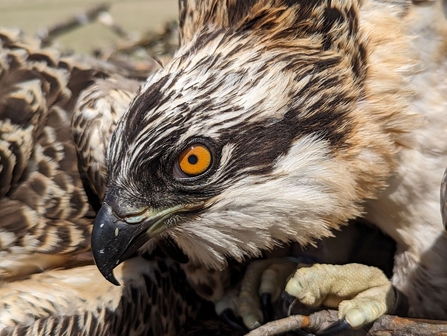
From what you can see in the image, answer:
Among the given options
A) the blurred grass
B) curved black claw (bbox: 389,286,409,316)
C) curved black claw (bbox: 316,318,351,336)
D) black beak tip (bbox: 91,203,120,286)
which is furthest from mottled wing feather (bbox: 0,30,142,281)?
the blurred grass

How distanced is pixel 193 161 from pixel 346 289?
88 centimetres

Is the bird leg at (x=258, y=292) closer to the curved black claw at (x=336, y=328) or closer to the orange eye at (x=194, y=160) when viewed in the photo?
the curved black claw at (x=336, y=328)

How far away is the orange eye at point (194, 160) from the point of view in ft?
8.02

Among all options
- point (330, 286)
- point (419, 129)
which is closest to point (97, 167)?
point (330, 286)

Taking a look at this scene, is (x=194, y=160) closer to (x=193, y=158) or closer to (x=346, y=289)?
(x=193, y=158)

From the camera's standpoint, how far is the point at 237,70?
2510 millimetres

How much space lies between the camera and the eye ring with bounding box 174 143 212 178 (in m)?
2.45

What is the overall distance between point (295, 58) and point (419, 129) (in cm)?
56

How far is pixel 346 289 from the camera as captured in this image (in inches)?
115

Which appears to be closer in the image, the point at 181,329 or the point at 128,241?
the point at 128,241

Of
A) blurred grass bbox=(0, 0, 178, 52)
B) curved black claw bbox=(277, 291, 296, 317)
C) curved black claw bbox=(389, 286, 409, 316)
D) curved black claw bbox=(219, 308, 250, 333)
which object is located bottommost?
curved black claw bbox=(219, 308, 250, 333)

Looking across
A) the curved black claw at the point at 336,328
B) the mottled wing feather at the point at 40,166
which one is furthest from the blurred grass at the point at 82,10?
the curved black claw at the point at 336,328

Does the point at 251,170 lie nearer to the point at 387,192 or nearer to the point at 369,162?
the point at 369,162

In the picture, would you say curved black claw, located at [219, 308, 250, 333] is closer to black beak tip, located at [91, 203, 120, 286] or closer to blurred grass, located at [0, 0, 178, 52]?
black beak tip, located at [91, 203, 120, 286]
